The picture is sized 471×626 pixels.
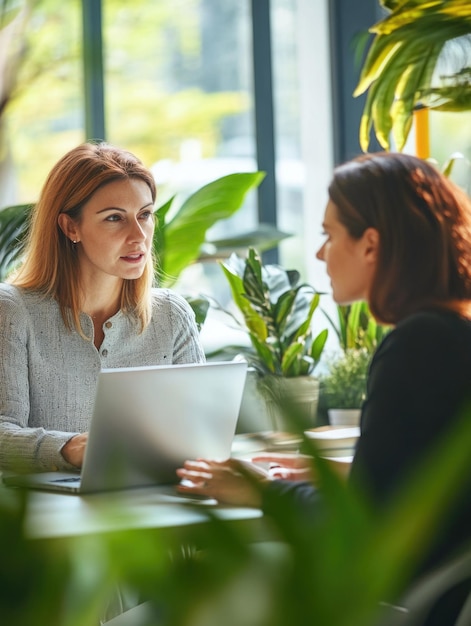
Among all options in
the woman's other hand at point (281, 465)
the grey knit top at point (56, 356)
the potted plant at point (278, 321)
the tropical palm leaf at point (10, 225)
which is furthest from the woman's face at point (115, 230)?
the potted plant at point (278, 321)

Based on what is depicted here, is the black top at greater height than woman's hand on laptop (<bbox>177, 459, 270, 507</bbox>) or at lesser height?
greater

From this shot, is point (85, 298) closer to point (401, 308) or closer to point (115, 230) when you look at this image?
point (115, 230)

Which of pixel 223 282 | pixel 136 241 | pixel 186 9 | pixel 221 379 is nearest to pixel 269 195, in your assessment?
pixel 223 282

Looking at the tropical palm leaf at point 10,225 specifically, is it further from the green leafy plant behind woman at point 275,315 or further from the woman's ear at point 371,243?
the woman's ear at point 371,243

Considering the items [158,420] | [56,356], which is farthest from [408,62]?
[158,420]

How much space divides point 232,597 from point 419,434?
1.12m

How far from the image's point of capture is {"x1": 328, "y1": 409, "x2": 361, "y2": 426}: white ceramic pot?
3.25 meters

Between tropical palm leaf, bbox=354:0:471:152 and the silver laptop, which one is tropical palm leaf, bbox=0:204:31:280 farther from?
the silver laptop

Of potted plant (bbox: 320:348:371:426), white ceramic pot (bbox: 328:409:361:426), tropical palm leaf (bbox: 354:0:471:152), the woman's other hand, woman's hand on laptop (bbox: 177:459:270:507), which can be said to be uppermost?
tropical palm leaf (bbox: 354:0:471:152)

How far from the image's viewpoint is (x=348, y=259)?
171 cm

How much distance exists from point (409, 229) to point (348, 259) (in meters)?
0.13

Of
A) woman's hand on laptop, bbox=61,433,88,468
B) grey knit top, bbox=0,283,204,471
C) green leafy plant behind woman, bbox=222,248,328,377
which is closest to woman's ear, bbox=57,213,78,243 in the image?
grey knit top, bbox=0,283,204,471

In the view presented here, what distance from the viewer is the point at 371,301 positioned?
167cm

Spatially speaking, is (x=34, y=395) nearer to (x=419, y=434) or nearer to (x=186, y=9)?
(x=419, y=434)
